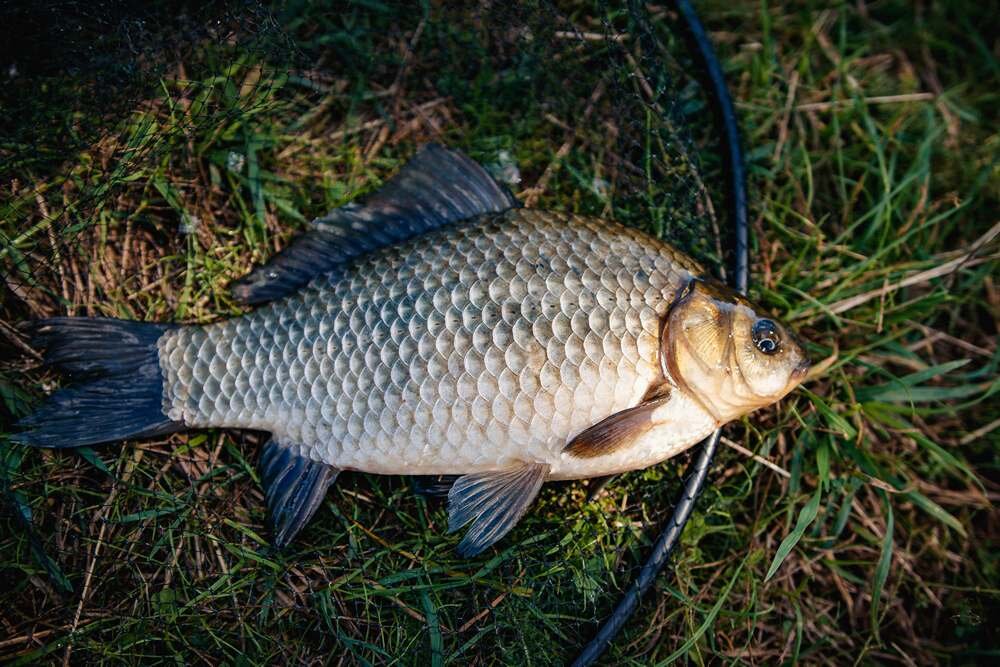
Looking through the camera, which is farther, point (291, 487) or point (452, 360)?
point (291, 487)

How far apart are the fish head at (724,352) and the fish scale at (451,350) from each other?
0.06 meters

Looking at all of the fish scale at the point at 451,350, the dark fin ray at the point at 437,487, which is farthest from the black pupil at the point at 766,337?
the dark fin ray at the point at 437,487

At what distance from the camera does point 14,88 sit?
2.06 metres

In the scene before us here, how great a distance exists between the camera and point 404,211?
2062 mm

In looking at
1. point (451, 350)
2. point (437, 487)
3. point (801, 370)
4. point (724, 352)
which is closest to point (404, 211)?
point (451, 350)

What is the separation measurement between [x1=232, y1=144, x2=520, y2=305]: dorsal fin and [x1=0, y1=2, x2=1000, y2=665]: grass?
13.0 inches

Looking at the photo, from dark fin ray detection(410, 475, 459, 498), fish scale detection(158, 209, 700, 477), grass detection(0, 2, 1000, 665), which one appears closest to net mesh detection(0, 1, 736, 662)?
grass detection(0, 2, 1000, 665)

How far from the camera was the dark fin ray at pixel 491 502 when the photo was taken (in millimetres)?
1878

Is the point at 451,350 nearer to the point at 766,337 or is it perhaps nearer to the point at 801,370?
the point at 766,337

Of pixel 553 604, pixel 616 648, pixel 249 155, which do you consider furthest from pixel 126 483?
pixel 616 648

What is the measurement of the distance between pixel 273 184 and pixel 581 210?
105cm

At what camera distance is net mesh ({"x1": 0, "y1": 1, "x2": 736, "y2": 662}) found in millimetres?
2021

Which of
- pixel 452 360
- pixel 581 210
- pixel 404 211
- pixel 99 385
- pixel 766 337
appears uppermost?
pixel 99 385

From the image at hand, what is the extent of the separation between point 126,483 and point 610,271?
1545 mm
